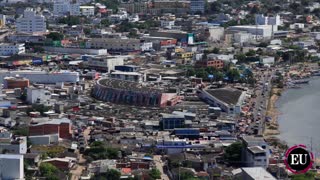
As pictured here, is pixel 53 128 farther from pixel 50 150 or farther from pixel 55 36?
pixel 55 36

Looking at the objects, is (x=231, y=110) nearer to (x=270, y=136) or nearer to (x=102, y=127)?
(x=270, y=136)

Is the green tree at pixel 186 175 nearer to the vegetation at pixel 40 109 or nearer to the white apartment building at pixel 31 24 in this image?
the vegetation at pixel 40 109

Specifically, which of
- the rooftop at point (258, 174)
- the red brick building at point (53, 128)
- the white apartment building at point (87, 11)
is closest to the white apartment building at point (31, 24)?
the white apartment building at point (87, 11)

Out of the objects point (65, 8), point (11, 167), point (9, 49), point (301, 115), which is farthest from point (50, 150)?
point (65, 8)

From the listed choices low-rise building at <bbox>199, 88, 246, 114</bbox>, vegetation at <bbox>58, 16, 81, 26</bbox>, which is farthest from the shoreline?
vegetation at <bbox>58, 16, 81, 26</bbox>

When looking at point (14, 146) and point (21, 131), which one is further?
point (21, 131)
